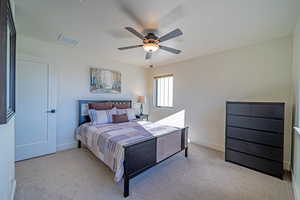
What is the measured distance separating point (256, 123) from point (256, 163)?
75cm

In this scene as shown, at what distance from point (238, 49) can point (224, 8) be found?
5.60 ft

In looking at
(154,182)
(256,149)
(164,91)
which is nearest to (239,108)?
(256,149)

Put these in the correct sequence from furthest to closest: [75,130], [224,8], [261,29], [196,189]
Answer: [75,130]
[261,29]
[196,189]
[224,8]

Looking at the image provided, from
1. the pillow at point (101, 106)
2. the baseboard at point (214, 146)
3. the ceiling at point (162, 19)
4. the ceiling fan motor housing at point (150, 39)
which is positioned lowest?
the baseboard at point (214, 146)

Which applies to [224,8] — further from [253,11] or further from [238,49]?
[238,49]

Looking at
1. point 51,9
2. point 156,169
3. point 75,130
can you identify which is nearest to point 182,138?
point 156,169

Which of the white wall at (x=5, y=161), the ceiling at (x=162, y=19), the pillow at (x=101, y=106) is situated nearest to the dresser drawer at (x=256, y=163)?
the ceiling at (x=162, y=19)

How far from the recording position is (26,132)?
2787 mm

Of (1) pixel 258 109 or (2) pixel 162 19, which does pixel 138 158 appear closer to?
(2) pixel 162 19

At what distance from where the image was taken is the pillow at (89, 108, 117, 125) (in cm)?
329

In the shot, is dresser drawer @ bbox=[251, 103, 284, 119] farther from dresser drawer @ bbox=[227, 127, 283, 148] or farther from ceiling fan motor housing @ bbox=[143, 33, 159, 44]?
ceiling fan motor housing @ bbox=[143, 33, 159, 44]

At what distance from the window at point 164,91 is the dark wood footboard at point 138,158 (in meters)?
2.72

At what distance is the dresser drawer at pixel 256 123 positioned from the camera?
7.40 ft

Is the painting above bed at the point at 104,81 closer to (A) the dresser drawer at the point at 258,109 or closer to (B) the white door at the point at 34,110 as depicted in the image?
(B) the white door at the point at 34,110
